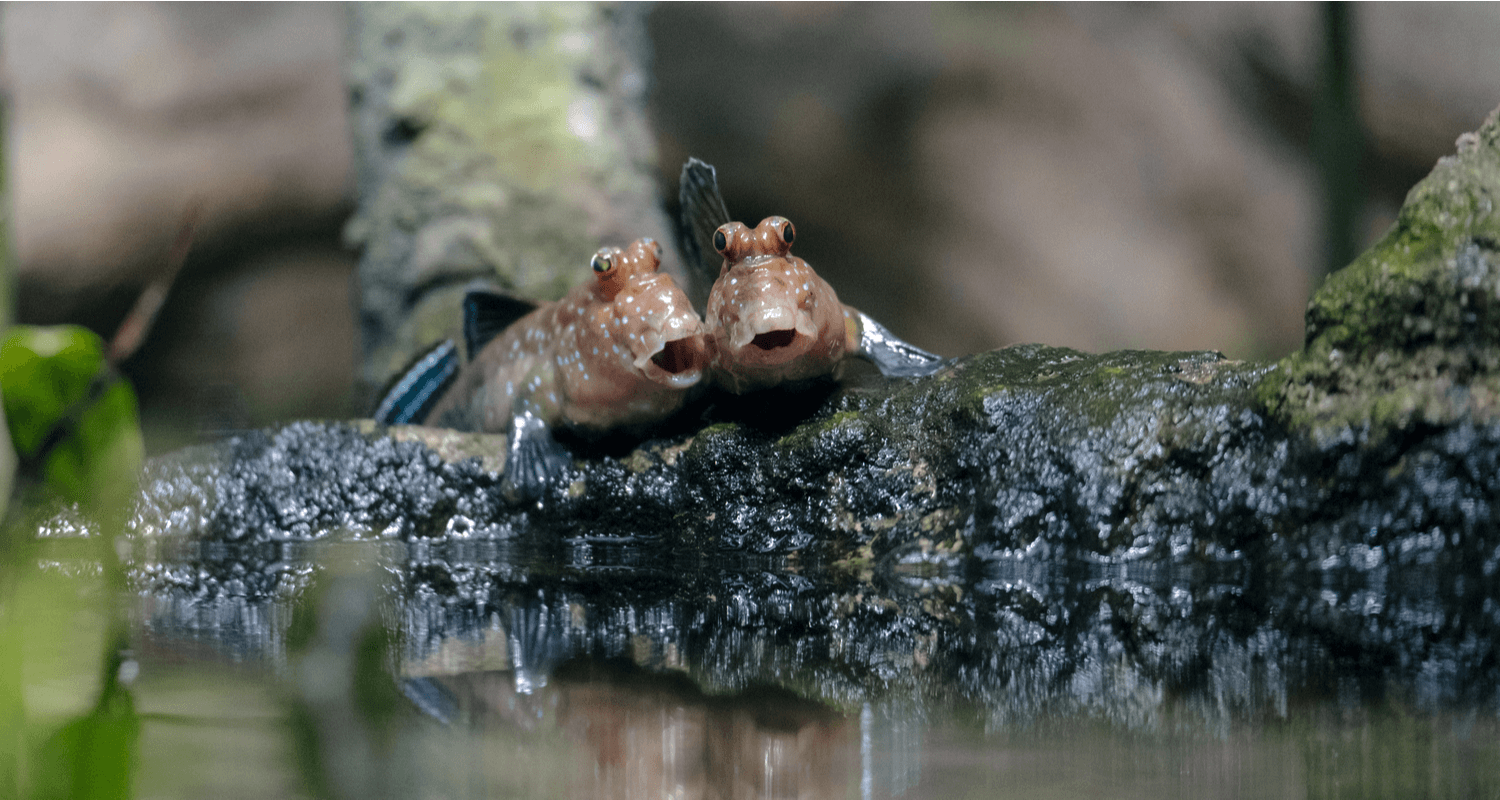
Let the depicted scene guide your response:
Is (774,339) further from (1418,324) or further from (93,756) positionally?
(93,756)

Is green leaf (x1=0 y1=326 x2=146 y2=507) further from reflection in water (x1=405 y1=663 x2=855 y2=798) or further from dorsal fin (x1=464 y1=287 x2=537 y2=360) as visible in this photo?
dorsal fin (x1=464 y1=287 x2=537 y2=360)

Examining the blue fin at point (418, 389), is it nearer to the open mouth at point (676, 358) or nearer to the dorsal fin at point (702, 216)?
the dorsal fin at point (702, 216)

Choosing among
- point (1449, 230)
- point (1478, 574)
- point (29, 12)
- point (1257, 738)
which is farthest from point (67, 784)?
point (29, 12)

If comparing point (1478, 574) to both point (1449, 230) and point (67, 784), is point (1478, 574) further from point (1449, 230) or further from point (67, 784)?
point (67, 784)

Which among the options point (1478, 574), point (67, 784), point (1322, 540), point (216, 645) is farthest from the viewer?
point (1322, 540)

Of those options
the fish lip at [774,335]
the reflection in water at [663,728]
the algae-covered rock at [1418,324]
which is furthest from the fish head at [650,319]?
the algae-covered rock at [1418,324]

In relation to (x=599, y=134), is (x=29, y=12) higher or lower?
higher
